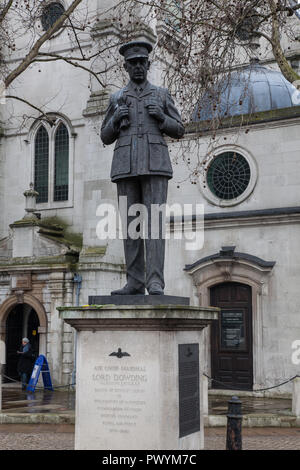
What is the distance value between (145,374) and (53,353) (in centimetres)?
1566

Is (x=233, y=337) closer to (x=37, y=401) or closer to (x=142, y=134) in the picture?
(x=37, y=401)

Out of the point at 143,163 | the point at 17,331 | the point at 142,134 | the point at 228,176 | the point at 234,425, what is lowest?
the point at 234,425

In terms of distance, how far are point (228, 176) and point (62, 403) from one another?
29.7 feet

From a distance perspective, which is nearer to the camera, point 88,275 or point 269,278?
Result: point 269,278

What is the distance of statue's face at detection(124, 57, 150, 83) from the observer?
8.08 metres

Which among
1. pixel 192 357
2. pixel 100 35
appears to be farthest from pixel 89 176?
pixel 192 357

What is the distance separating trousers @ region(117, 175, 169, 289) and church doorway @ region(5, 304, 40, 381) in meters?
17.2

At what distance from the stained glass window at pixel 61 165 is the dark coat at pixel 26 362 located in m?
6.93

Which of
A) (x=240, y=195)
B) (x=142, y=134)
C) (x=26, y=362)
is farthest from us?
(x=26, y=362)

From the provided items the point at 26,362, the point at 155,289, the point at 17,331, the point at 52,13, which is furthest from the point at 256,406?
the point at 52,13

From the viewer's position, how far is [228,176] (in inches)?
842

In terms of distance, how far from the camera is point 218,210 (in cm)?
2138

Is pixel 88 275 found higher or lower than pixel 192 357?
higher
